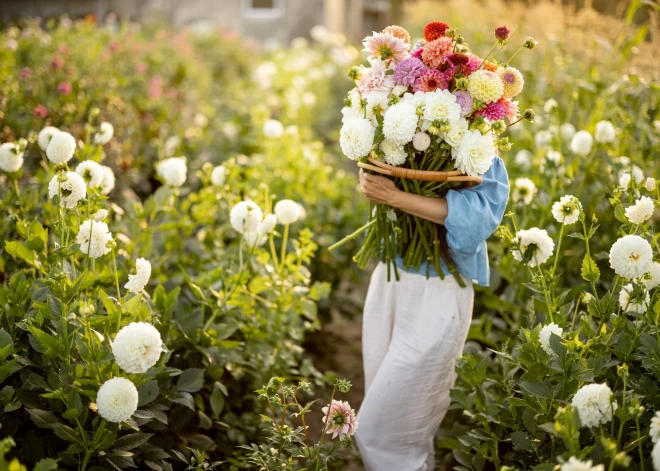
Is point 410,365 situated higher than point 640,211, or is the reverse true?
point 640,211

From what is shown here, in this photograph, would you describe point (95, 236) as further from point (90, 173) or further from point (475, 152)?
point (475, 152)

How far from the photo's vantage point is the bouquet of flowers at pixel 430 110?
73.4 inches

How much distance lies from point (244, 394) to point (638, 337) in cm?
154

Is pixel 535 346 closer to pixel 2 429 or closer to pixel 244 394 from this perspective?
pixel 244 394

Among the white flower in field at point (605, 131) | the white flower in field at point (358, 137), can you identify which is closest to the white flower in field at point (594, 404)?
the white flower in field at point (358, 137)

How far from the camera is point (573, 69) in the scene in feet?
14.1

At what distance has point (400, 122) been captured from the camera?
6.12ft

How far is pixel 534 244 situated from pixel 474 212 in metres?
0.21

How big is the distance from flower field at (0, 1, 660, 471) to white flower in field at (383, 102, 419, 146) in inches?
16.4

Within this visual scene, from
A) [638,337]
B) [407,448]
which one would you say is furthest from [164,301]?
[638,337]

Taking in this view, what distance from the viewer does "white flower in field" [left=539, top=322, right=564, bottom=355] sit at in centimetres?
179

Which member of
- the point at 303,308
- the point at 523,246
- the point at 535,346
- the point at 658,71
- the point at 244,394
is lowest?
the point at 244,394

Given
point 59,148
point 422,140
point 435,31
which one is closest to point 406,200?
point 422,140

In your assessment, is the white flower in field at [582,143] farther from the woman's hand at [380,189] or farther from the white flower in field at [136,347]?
the white flower in field at [136,347]
